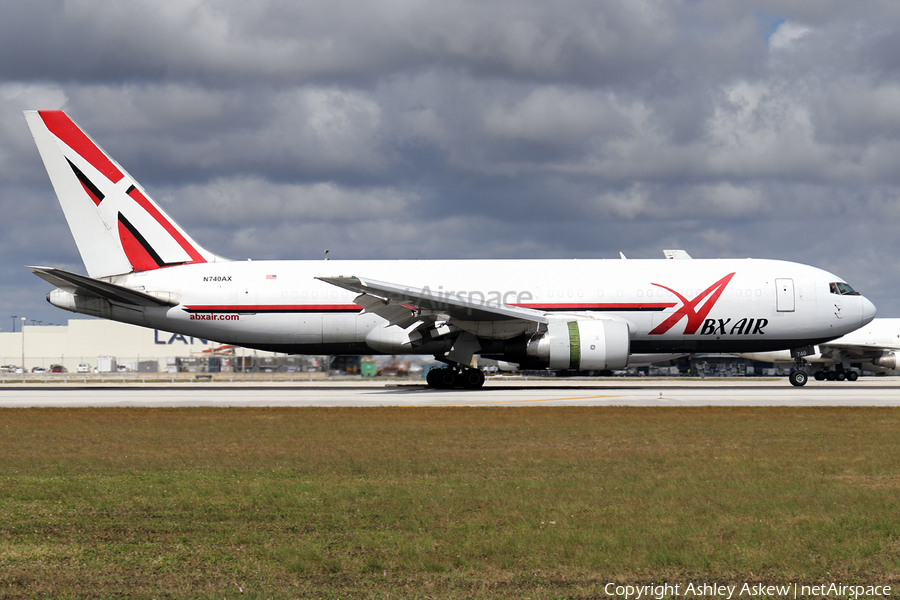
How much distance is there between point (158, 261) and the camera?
101 feet

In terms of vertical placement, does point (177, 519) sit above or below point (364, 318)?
below

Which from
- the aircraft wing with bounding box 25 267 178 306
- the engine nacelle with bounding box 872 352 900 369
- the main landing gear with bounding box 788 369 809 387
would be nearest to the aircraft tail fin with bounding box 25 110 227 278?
the aircraft wing with bounding box 25 267 178 306

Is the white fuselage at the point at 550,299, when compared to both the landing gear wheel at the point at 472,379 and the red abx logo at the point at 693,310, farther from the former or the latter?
the landing gear wheel at the point at 472,379

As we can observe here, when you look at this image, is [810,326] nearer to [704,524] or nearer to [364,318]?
[364,318]

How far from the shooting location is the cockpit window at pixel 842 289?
30.2 meters

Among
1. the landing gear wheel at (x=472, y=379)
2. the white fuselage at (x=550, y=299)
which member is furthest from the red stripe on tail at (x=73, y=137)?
the landing gear wheel at (x=472, y=379)

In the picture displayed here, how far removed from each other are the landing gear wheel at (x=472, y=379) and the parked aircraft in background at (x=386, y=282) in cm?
4

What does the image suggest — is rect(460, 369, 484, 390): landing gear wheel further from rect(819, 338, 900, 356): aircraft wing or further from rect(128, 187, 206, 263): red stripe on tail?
rect(819, 338, 900, 356): aircraft wing

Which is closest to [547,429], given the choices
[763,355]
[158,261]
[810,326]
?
[810,326]

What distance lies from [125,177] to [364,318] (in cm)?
1079

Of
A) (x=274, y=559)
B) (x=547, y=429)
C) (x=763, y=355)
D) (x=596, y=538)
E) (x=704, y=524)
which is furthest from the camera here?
(x=763, y=355)

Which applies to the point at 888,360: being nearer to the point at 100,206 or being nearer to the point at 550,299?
the point at 550,299

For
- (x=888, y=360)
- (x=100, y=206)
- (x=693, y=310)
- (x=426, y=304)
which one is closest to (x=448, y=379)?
(x=426, y=304)

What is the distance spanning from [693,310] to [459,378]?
28.8 feet
